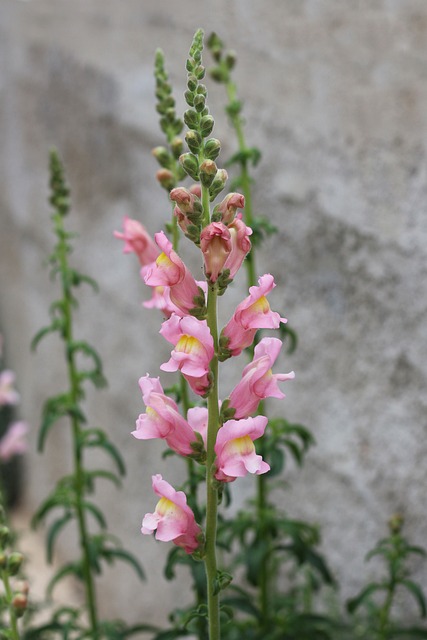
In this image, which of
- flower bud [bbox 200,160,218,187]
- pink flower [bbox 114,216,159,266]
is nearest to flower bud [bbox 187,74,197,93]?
flower bud [bbox 200,160,218,187]

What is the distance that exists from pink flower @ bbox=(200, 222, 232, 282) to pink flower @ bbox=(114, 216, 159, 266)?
1.65 ft

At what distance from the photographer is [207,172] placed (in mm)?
1123

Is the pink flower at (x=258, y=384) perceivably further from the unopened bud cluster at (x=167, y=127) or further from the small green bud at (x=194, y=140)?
the unopened bud cluster at (x=167, y=127)

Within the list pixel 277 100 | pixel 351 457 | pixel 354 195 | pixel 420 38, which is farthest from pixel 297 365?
pixel 420 38

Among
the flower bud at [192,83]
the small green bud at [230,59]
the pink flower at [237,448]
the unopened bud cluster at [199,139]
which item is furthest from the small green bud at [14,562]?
the small green bud at [230,59]

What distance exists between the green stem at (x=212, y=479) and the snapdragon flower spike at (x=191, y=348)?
0.10 ft

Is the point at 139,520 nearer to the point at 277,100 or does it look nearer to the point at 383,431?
the point at 383,431

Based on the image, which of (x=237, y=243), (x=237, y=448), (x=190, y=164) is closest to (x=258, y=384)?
(x=237, y=448)

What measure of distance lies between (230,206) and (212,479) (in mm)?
367

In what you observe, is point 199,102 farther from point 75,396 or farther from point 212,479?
point 75,396

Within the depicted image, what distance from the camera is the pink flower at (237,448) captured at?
1141 mm

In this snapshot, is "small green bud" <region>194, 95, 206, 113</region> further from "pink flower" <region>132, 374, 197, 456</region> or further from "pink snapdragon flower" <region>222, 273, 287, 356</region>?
"pink flower" <region>132, 374, 197, 456</region>

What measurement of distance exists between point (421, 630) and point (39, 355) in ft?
7.26

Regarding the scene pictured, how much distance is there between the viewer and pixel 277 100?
235cm
